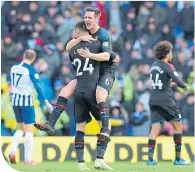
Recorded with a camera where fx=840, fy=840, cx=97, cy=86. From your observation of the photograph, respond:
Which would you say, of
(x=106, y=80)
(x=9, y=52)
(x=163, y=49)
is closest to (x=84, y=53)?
(x=106, y=80)

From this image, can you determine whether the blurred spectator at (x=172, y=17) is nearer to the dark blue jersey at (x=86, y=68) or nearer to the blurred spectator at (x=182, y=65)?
the blurred spectator at (x=182, y=65)

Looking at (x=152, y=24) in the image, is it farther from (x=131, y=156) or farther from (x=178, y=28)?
(x=131, y=156)

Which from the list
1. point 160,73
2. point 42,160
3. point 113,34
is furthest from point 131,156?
point 113,34

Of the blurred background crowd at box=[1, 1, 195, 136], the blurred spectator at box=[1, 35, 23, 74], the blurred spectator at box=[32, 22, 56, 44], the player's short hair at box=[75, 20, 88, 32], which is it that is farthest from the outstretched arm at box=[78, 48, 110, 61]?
the blurred spectator at box=[32, 22, 56, 44]

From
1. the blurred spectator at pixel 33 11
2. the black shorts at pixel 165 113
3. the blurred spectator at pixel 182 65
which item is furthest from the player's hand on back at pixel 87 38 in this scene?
the blurred spectator at pixel 33 11

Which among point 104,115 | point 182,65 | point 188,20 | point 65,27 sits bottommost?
point 104,115

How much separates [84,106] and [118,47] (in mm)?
8881

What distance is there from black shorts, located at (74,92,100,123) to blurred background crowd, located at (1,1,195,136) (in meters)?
6.10

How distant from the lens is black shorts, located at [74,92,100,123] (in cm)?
1353

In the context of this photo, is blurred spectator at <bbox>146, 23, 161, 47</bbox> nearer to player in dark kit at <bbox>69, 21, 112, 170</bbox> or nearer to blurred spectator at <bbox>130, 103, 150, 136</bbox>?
blurred spectator at <bbox>130, 103, 150, 136</bbox>

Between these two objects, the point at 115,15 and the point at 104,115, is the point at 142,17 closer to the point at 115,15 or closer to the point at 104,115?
the point at 115,15

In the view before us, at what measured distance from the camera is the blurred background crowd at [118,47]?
20.4 m

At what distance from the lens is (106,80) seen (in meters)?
A: 13.6

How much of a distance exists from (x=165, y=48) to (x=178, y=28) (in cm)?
733
